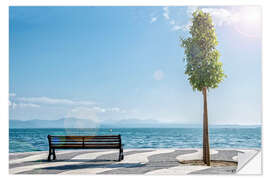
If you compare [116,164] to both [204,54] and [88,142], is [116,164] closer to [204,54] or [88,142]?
[88,142]

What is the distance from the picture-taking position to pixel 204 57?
631 centimetres

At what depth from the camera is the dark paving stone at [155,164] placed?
558 centimetres

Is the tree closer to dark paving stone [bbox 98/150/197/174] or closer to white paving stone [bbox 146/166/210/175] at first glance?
white paving stone [bbox 146/166/210/175]

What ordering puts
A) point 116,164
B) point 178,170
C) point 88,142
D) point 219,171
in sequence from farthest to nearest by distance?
point 88,142
point 116,164
point 178,170
point 219,171

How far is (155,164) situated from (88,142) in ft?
4.65

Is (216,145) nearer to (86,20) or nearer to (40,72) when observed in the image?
(86,20)

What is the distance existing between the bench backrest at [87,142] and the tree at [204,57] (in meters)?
1.80

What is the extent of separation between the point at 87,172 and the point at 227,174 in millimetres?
2323

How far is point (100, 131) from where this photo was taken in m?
34.6

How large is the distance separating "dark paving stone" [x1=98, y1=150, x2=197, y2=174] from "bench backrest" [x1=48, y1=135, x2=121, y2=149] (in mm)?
792

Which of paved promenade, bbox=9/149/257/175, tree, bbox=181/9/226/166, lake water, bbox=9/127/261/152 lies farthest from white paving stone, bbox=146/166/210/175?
lake water, bbox=9/127/261/152

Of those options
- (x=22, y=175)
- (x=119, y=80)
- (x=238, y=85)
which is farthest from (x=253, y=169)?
(x=119, y=80)

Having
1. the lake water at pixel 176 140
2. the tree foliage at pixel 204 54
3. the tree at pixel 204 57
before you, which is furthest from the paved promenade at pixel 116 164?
the lake water at pixel 176 140

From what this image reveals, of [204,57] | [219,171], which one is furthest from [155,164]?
[204,57]
